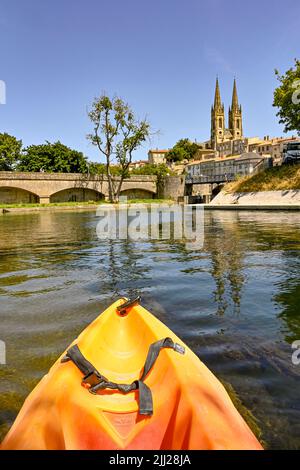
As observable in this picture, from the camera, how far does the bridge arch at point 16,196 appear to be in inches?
2169

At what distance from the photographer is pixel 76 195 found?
6234 cm

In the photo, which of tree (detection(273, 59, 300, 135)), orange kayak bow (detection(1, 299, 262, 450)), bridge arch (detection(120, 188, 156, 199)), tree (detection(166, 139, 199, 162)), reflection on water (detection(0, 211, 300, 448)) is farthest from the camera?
tree (detection(166, 139, 199, 162))

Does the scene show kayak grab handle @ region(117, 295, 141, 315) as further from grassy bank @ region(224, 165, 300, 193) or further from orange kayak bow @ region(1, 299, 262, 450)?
grassy bank @ region(224, 165, 300, 193)

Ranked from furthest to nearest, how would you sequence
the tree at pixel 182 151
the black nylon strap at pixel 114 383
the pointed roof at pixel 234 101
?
the pointed roof at pixel 234 101 → the tree at pixel 182 151 → the black nylon strap at pixel 114 383

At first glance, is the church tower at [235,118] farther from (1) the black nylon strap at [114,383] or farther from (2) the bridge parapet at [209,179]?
(1) the black nylon strap at [114,383]

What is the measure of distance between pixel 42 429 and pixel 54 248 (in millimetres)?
11571

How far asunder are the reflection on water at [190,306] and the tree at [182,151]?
10705cm

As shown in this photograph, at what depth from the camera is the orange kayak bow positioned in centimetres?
197

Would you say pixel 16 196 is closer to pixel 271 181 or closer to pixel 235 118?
pixel 271 181

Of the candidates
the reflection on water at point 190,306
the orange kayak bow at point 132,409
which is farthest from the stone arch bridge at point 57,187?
the orange kayak bow at point 132,409

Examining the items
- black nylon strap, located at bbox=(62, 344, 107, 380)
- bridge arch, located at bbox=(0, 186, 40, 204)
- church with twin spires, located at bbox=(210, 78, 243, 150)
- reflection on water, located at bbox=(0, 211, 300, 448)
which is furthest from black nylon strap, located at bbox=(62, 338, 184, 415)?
church with twin spires, located at bbox=(210, 78, 243, 150)

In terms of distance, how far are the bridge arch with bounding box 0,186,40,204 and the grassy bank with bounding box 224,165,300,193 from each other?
3245 centimetres

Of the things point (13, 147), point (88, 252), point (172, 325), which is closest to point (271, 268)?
point (172, 325)
